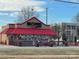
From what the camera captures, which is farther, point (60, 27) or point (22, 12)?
point (60, 27)

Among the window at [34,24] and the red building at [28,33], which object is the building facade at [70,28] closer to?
the window at [34,24]

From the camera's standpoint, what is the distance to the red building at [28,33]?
79188 mm

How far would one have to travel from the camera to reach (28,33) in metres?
81.8

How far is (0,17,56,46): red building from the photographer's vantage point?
79188 mm

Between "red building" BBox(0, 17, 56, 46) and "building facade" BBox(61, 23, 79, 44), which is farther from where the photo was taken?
"building facade" BBox(61, 23, 79, 44)

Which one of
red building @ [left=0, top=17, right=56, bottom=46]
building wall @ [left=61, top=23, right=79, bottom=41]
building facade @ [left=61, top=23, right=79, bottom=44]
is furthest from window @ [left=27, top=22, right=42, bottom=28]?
building wall @ [left=61, top=23, right=79, bottom=41]

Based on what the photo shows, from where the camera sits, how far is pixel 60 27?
12556 cm

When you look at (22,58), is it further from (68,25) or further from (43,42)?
(68,25)

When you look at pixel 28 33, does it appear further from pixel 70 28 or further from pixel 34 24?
pixel 70 28

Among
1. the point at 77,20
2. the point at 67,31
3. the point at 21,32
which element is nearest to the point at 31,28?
the point at 21,32

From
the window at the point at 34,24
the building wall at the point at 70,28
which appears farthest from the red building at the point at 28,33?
the building wall at the point at 70,28

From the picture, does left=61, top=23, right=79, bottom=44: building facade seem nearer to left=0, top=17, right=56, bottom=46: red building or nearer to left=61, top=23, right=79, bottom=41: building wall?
left=61, top=23, right=79, bottom=41: building wall

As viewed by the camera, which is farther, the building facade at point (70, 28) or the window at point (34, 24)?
the building facade at point (70, 28)

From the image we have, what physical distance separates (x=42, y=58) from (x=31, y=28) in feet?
179
